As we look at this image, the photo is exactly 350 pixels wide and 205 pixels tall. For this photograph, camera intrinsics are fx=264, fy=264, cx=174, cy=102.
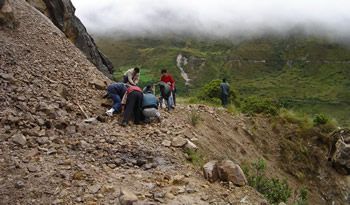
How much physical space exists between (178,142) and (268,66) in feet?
332

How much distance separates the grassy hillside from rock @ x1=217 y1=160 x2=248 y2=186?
197 feet

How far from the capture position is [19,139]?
4.76 m

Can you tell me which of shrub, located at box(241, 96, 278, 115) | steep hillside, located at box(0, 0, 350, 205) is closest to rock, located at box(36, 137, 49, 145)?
steep hillside, located at box(0, 0, 350, 205)

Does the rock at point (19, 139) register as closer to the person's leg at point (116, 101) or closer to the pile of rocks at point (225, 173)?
the person's leg at point (116, 101)

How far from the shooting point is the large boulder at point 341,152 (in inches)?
433

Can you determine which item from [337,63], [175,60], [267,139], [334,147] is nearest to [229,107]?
[267,139]

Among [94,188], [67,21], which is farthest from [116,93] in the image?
[67,21]

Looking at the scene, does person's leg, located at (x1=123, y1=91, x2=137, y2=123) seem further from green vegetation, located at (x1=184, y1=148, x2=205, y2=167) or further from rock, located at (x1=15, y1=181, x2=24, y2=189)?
rock, located at (x1=15, y1=181, x2=24, y2=189)

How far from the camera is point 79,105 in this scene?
648 cm

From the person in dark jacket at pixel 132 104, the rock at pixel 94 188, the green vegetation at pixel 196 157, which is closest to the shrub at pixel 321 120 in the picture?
the green vegetation at pixel 196 157

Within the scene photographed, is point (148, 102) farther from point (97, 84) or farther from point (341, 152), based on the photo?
point (341, 152)

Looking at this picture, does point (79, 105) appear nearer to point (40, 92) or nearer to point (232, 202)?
point (40, 92)

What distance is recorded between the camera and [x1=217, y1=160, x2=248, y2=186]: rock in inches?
193

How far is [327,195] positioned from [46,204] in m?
10.5
